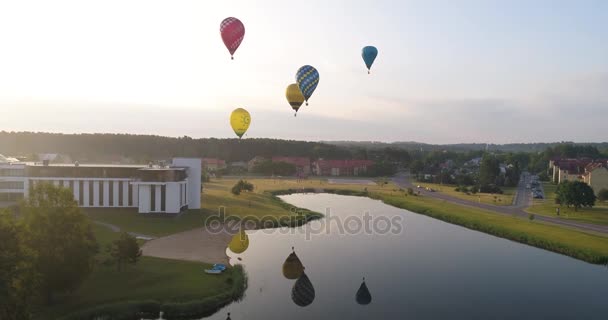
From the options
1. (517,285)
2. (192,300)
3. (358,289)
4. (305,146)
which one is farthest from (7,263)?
(305,146)

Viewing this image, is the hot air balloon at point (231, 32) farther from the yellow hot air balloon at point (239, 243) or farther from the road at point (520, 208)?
the road at point (520, 208)

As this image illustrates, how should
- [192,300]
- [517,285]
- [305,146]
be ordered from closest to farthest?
[192,300]
[517,285]
[305,146]

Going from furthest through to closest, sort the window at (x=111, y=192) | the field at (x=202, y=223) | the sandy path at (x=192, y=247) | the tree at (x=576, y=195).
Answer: the tree at (x=576, y=195) → the window at (x=111, y=192) → the sandy path at (x=192, y=247) → the field at (x=202, y=223)

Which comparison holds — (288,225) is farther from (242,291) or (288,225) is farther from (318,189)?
(318,189)

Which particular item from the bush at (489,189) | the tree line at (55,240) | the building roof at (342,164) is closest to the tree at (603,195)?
the bush at (489,189)

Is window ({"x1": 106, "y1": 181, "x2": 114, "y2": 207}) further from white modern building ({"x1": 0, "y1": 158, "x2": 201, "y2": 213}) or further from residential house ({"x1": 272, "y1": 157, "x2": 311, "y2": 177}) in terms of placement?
residential house ({"x1": 272, "y1": 157, "x2": 311, "y2": 177})

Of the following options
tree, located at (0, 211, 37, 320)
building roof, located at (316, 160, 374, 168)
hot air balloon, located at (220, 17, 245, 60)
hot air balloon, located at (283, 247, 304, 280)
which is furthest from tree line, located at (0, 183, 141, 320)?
building roof, located at (316, 160, 374, 168)
